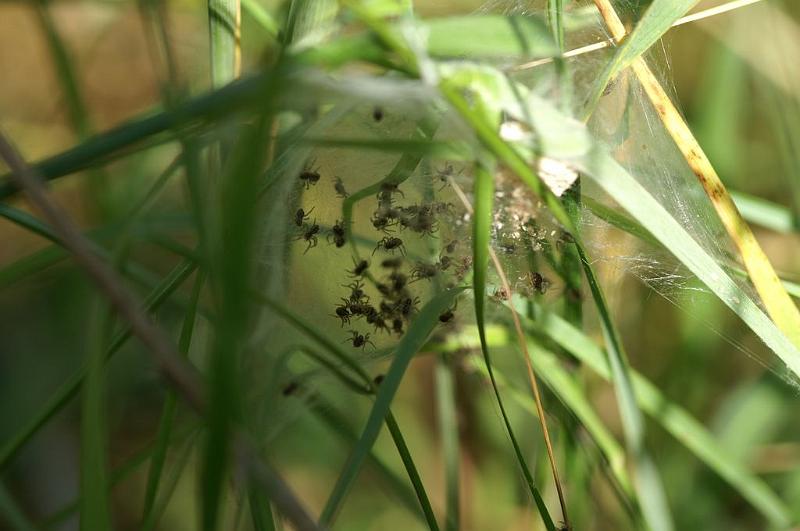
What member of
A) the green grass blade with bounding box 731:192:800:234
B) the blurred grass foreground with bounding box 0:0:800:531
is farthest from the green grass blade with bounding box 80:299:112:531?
the green grass blade with bounding box 731:192:800:234

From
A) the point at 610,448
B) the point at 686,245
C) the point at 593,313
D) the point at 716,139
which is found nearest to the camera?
the point at 686,245

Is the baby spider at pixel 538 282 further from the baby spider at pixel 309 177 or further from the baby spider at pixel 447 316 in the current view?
the baby spider at pixel 309 177

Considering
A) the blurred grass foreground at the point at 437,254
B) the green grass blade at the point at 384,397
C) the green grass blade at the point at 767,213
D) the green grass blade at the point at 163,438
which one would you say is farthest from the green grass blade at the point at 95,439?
the green grass blade at the point at 767,213

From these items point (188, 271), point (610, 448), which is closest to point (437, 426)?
point (610, 448)

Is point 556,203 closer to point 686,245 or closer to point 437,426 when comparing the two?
point 686,245

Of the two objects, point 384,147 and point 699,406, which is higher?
point 384,147

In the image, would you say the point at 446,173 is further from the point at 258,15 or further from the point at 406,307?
the point at 258,15
